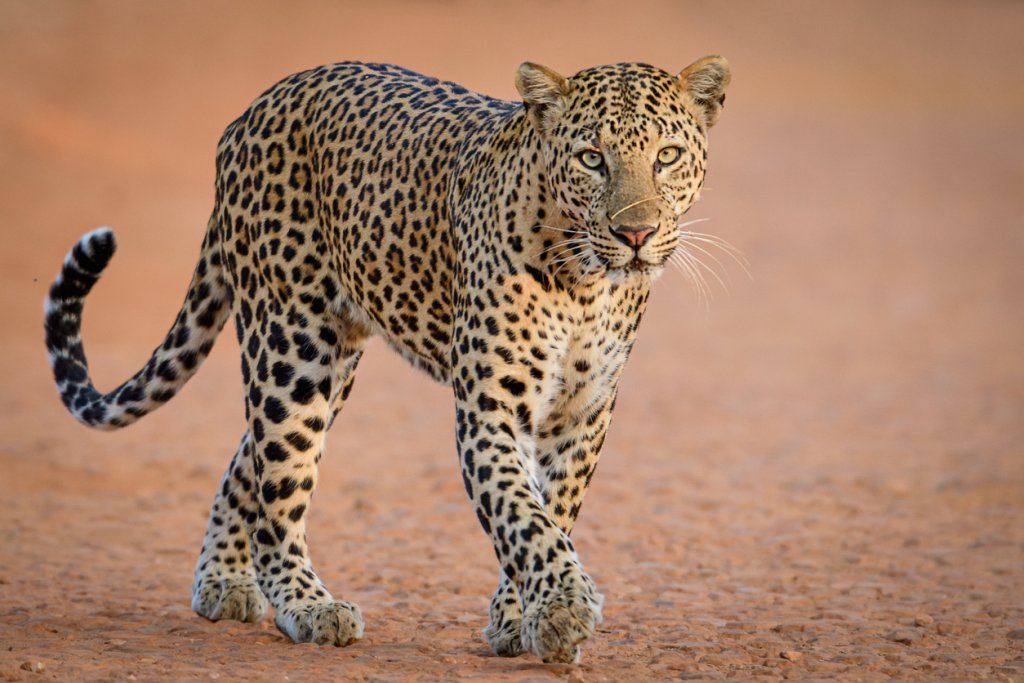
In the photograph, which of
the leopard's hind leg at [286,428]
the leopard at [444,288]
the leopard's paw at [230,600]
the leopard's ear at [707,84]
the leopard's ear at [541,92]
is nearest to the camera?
the leopard at [444,288]

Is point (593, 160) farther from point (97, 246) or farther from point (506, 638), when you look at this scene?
point (97, 246)

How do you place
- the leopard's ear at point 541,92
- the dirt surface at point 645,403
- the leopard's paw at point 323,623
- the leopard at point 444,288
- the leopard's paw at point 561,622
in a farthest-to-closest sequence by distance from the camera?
1. the dirt surface at point 645,403
2. the leopard's paw at point 323,623
3. the leopard's ear at point 541,92
4. the leopard at point 444,288
5. the leopard's paw at point 561,622

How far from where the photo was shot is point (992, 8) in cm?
4616

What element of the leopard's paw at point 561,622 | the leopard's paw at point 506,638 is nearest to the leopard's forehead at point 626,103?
the leopard's paw at point 561,622

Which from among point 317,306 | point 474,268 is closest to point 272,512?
point 317,306

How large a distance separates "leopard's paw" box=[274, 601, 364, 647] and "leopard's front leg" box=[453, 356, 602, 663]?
3.29 ft

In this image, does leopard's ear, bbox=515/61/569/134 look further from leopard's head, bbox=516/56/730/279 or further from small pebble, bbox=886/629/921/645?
small pebble, bbox=886/629/921/645

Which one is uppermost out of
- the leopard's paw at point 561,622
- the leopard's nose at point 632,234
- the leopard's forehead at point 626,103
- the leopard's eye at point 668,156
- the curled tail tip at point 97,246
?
the leopard's forehead at point 626,103

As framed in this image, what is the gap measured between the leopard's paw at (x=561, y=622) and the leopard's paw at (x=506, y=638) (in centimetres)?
83

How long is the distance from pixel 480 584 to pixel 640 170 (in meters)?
3.49

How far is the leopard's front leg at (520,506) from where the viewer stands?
16.7 feet

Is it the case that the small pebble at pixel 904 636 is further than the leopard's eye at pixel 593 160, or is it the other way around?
the small pebble at pixel 904 636

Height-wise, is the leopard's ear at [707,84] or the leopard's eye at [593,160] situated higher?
the leopard's ear at [707,84]

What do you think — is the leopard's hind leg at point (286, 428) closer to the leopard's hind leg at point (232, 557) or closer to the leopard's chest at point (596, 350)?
the leopard's hind leg at point (232, 557)
